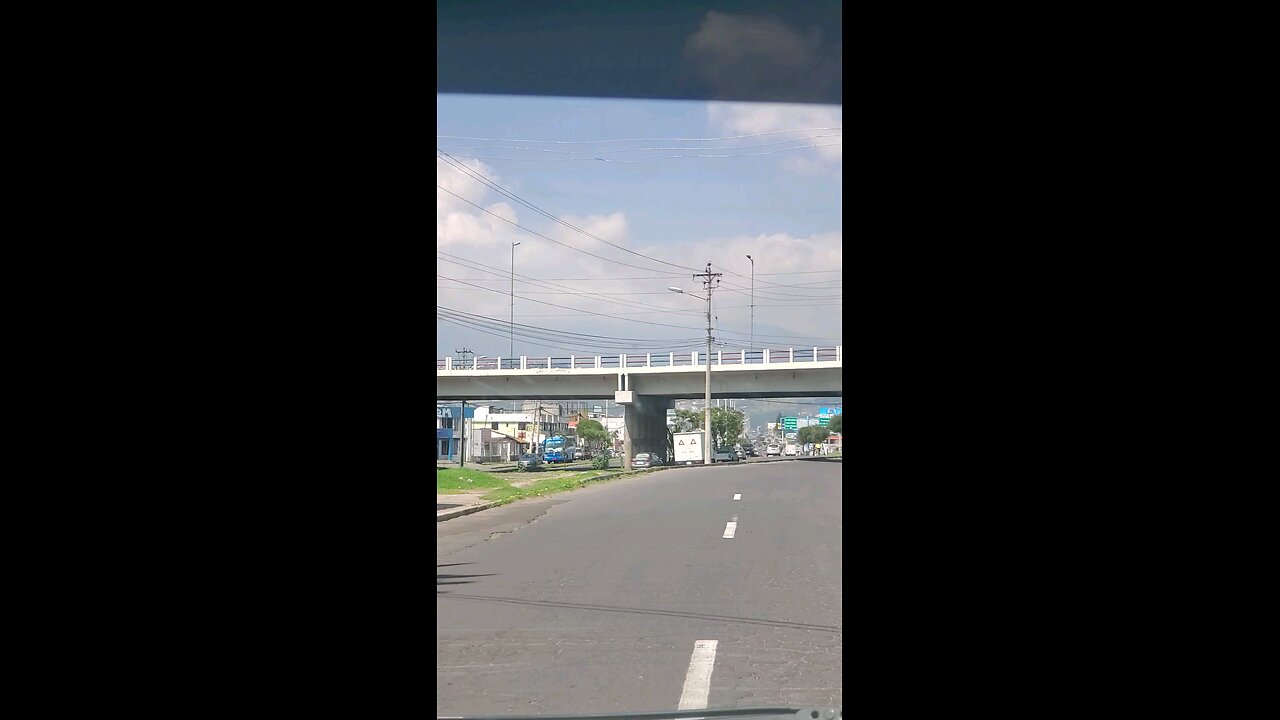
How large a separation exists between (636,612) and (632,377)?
29.5 m

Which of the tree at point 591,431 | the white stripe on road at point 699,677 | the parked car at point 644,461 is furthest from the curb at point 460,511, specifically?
the tree at point 591,431

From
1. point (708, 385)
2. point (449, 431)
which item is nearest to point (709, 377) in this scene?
point (708, 385)

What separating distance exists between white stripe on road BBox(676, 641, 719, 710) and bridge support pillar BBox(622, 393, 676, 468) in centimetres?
3108

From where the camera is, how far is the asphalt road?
512 cm

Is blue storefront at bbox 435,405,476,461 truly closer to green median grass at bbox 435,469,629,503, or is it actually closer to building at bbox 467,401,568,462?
building at bbox 467,401,568,462

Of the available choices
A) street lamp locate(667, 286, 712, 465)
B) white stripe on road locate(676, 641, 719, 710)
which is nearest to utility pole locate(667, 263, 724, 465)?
street lamp locate(667, 286, 712, 465)

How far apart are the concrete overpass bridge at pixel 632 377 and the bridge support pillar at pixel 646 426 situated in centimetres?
11

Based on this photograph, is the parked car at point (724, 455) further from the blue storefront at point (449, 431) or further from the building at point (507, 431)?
the blue storefront at point (449, 431)

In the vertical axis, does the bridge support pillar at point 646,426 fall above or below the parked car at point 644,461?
above

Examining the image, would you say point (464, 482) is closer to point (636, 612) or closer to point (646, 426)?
point (646, 426)

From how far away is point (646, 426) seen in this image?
4303 centimetres

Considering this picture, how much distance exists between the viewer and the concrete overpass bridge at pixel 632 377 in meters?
34.7
